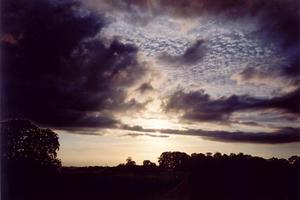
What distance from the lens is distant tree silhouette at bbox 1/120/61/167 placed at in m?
22.7

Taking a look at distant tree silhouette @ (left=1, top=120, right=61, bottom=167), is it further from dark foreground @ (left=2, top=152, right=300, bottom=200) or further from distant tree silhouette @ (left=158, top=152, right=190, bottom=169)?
distant tree silhouette @ (left=158, top=152, right=190, bottom=169)

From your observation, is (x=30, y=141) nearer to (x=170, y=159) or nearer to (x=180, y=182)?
(x=180, y=182)

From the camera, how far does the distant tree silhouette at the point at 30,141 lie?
22.7 metres

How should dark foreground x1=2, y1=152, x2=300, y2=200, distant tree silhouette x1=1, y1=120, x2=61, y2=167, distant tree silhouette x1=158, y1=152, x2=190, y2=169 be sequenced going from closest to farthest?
dark foreground x1=2, y1=152, x2=300, y2=200
distant tree silhouette x1=1, y1=120, x2=61, y2=167
distant tree silhouette x1=158, y1=152, x2=190, y2=169

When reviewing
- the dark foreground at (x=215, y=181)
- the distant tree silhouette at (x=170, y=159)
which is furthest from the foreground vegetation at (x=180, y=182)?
the distant tree silhouette at (x=170, y=159)

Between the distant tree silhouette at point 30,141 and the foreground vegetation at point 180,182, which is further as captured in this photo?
the distant tree silhouette at point 30,141

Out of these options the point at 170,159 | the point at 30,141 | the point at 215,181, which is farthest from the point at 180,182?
the point at 170,159

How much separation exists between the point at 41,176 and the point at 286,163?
13.9 metres

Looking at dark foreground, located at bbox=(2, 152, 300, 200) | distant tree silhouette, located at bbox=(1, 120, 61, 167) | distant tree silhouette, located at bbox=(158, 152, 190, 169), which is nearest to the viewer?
dark foreground, located at bbox=(2, 152, 300, 200)

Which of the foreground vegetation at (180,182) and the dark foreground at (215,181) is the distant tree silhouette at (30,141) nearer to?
the foreground vegetation at (180,182)

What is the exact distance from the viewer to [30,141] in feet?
83.1

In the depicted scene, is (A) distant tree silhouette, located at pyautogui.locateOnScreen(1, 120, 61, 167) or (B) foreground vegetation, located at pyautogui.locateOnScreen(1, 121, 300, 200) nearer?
(B) foreground vegetation, located at pyautogui.locateOnScreen(1, 121, 300, 200)

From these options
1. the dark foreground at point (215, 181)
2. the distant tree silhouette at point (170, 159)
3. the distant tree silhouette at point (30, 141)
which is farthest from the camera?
the distant tree silhouette at point (170, 159)

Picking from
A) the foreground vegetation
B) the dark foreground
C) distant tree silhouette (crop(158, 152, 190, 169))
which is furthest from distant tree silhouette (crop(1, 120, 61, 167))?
distant tree silhouette (crop(158, 152, 190, 169))
